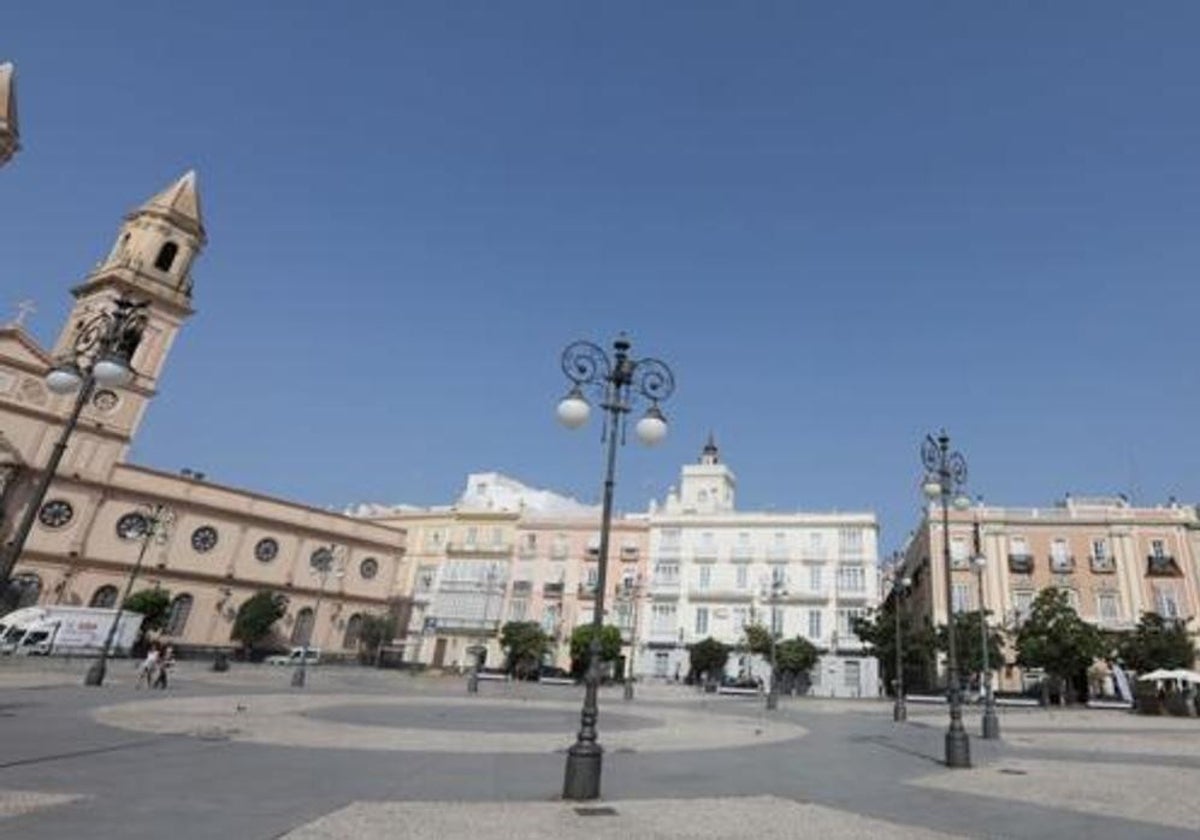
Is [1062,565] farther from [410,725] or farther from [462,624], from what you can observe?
[410,725]

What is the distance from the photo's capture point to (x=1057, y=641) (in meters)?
41.8

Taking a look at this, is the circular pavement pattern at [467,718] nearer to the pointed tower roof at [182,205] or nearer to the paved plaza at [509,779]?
the paved plaza at [509,779]

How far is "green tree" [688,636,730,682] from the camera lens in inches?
2227

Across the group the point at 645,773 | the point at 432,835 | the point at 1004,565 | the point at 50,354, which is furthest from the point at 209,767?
the point at 1004,565

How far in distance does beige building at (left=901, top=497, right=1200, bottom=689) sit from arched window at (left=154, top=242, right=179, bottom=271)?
58013 millimetres

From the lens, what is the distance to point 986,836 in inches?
291

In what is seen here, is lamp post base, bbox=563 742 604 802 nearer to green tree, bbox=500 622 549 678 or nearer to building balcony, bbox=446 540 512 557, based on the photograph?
green tree, bbox=500 622 549 678

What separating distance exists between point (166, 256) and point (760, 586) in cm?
5244

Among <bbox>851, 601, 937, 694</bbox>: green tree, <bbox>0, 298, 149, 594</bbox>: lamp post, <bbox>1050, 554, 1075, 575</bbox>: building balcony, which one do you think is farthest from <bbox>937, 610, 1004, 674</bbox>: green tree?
<bbox>0, 298, 149, 594</bbox>: lamp post

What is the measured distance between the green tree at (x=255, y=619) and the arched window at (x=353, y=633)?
8814 mm

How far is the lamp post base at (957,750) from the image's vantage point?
42.0 feet

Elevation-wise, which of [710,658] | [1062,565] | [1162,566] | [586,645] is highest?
[1162,566]

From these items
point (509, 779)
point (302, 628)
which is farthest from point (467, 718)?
point (302, 628)

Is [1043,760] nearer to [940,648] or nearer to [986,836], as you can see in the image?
[986,836]
